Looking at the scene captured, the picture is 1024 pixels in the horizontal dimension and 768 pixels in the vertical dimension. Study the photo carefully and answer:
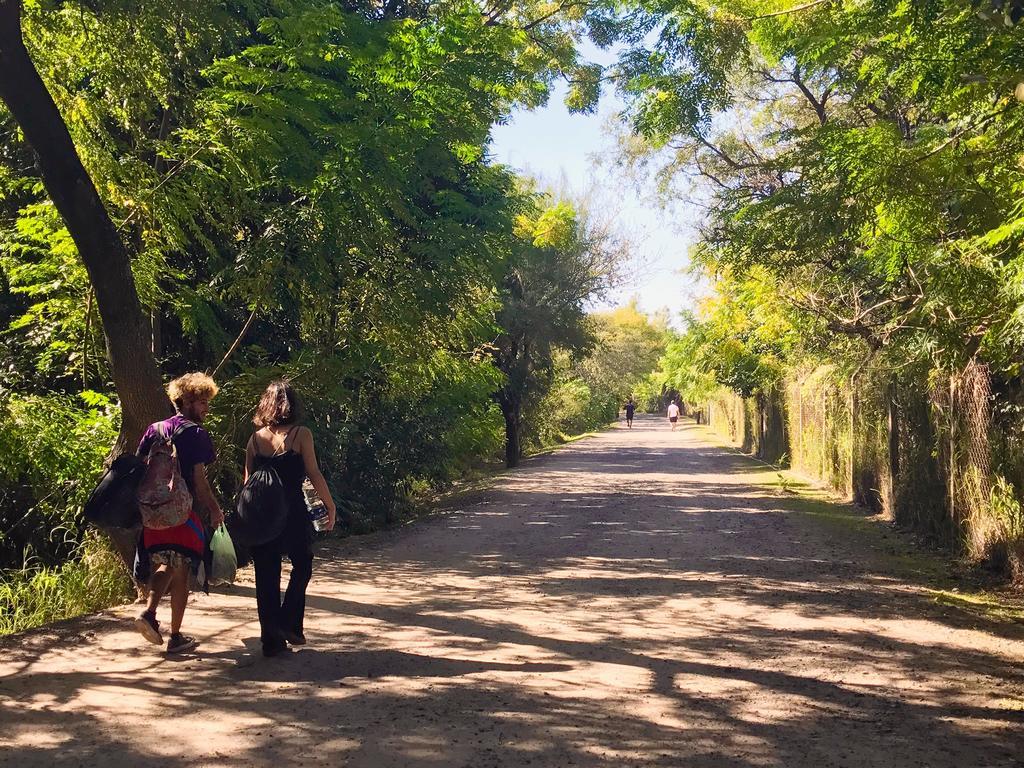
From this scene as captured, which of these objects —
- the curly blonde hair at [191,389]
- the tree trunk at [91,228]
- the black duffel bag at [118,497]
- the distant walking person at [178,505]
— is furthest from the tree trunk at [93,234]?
the curly blonde hair at [191,389]

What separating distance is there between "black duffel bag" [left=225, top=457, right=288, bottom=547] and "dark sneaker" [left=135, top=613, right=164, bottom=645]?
0.82 m

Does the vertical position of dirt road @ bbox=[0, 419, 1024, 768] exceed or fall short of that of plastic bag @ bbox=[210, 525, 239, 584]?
it falls short

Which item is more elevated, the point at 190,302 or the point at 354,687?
the point at 190,302

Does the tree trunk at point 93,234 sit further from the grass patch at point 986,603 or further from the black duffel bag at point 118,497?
the grass patch at point 986,603

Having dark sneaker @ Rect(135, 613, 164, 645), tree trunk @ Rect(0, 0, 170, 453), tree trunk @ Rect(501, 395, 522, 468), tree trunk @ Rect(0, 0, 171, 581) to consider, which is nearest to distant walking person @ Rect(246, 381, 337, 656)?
dark sneaker @ Rect(135, 613, 164, 645)

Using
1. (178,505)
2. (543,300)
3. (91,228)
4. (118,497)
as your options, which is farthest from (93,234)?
(543,300)

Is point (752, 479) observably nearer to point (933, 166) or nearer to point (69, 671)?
point (933, 166)

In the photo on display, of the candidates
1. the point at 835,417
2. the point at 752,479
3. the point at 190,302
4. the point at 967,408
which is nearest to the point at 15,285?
the point at 190,302

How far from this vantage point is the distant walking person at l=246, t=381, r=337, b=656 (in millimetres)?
6617

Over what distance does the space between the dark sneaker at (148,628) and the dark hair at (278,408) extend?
56.9 inches

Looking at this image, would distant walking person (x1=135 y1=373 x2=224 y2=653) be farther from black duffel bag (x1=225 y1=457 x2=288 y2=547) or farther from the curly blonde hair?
black duffel bag (x1=225 y1=457 x2=288 y2=547)

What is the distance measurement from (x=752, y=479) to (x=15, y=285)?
17.9m

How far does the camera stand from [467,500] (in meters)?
20.1

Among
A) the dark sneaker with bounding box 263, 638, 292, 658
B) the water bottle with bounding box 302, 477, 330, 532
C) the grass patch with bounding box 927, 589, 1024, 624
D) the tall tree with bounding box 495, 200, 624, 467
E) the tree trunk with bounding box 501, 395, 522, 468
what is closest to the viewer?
the dark sneaker with bounding box 263, 638, 292, 658
